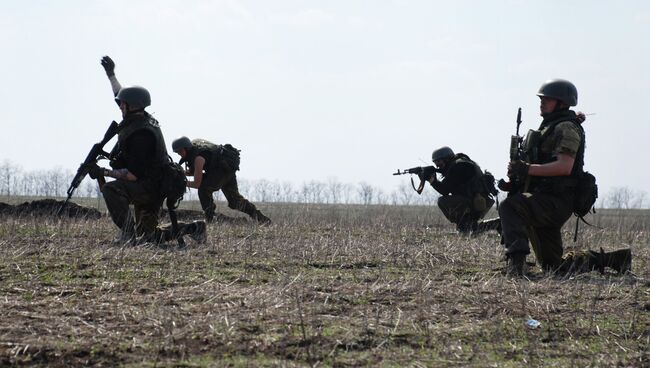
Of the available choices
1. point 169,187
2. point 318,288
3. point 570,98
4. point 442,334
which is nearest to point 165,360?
point 442,334

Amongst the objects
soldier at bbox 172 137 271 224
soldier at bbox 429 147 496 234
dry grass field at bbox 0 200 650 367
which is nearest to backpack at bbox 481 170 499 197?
soldier at bbox 429 147 496 234

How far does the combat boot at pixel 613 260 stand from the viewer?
884 centimetres

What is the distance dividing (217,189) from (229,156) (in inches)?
21.9

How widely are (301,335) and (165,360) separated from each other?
33.2 inches

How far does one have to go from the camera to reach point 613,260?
8.85m

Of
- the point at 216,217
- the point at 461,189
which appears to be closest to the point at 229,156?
the point at 216,217

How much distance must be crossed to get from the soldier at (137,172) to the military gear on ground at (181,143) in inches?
151

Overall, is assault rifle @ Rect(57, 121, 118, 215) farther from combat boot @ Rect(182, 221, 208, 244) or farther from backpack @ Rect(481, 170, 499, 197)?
backpack @ Rect(481, 170, 499, 197)

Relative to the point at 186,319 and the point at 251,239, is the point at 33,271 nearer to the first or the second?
the point at 186,319

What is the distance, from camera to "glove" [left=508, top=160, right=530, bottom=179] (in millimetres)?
8344

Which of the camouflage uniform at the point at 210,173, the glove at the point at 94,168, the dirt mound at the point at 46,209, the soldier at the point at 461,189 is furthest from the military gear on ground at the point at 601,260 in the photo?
the dirt mound at the point at 46,209

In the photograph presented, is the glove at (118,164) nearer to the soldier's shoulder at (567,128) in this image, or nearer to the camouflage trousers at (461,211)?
the soldier's shoulder at (567,128)

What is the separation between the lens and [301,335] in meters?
5.37

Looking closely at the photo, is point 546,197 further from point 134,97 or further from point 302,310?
point 134,97
